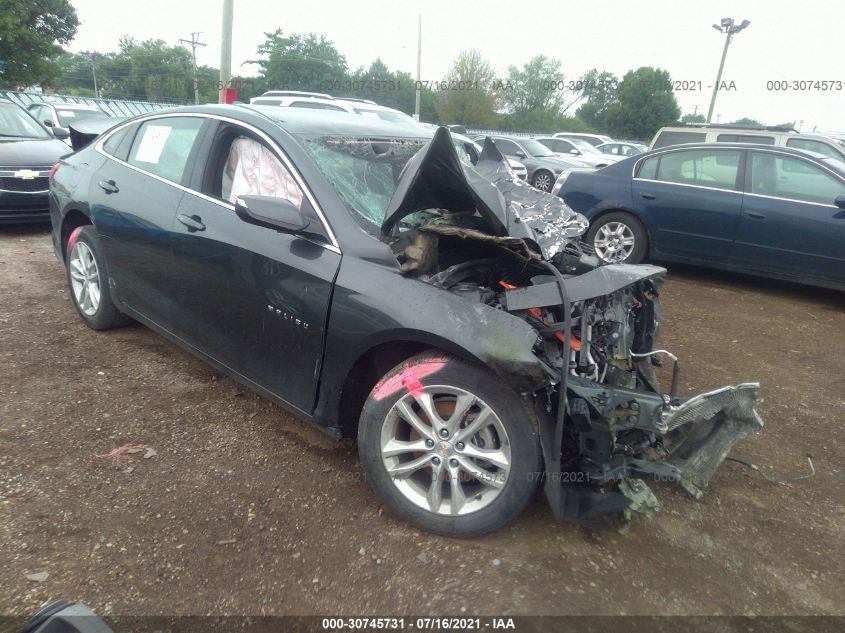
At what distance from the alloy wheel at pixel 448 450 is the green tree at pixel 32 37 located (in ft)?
93.4

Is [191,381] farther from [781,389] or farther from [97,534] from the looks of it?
[781,389]

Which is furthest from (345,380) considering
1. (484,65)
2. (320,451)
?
(484,65)

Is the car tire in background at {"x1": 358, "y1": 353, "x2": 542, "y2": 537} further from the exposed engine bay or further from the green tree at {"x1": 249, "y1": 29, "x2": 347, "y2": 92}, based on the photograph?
the green tree at {"x1": 249, "y1": 29, "x2": 347, "y2": 92}

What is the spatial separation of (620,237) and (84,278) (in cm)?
536

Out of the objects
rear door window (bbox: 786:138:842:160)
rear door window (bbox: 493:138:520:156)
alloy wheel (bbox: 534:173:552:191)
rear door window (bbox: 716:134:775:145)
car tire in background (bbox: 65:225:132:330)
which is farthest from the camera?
rear door window (bbox: 493:138:520:156)

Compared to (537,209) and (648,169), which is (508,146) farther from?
(537,209)

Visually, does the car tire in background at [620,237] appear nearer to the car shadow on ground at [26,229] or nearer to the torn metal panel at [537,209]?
the torn metal panel at [537,209]

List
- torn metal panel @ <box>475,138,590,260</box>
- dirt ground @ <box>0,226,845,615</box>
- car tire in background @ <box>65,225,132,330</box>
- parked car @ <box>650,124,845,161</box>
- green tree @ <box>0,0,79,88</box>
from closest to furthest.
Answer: dirt ground @ <box>0,226,845,615</box> < torn metal panel @ <box>475,138,590,260</box> < car tire in background @ <box>65,225,132,330</box> < parked car @ <box>650,124,845,161</box> < green tree @ <box>0,0,79,88</box>

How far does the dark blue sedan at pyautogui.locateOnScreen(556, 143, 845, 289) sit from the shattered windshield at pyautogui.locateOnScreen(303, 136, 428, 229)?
303cm

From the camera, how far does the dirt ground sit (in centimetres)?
213

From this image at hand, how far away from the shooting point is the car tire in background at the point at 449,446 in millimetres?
2262

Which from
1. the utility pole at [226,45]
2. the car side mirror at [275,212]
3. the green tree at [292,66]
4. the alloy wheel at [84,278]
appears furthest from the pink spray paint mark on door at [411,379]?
the green tree at [292,66]

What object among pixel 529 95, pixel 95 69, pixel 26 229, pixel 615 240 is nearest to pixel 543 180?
pixel 615 240

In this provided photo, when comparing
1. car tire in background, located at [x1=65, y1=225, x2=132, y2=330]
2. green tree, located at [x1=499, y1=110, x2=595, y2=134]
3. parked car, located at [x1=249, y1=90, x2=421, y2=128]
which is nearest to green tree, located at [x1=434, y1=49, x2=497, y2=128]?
green tree, located at [x1=499, y1=110, x2=595, y2=134]
